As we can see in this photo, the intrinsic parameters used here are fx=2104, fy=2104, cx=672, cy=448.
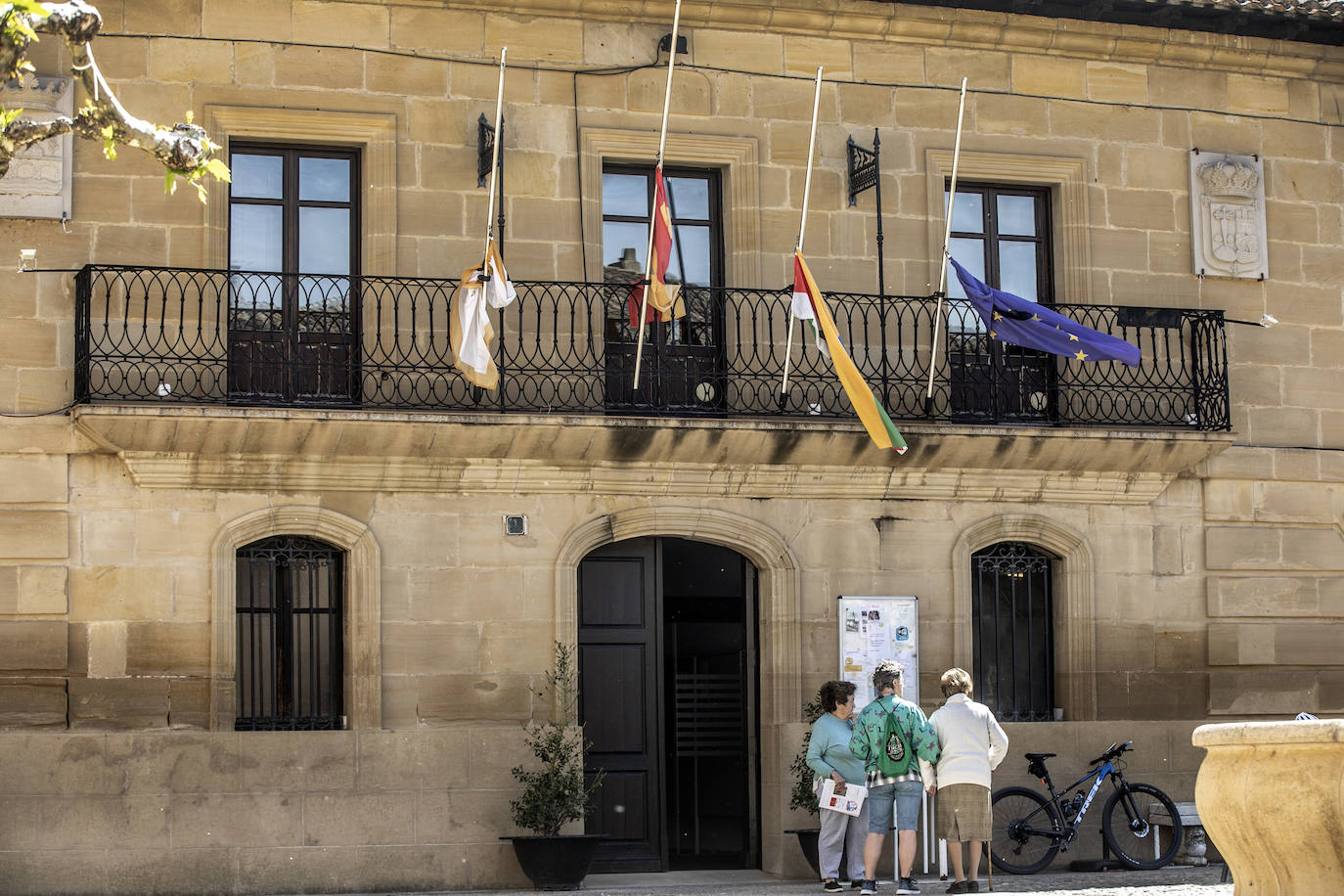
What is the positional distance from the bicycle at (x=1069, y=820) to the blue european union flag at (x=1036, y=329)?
10.1 feet

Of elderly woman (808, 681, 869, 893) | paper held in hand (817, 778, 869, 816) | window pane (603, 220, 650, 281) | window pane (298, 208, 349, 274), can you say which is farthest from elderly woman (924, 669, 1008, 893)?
window pane (298, 208, 349, 274)

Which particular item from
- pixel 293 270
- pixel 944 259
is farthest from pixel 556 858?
pixel 944 259

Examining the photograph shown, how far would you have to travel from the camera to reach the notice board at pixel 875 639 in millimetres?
16516

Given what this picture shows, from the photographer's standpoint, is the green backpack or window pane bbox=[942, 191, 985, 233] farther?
window pane bbox=[942, 191, 985, 233]

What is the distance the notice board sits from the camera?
54.2ft

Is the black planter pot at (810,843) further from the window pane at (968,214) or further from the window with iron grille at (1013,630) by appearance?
the window pane at (968,214)

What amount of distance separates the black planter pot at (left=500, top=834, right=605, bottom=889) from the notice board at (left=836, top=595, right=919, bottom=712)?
2.60 meters

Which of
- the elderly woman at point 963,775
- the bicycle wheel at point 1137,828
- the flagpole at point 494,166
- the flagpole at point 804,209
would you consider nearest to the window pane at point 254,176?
the flagpole at point 494,166

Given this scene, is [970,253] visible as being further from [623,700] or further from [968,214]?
[623,700]

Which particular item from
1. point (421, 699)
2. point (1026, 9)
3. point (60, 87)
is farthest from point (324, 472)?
point (1026, 9)

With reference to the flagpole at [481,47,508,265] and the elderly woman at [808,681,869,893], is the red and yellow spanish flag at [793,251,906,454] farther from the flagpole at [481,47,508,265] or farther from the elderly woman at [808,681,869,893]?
the flagpole at [481,47,508,265]

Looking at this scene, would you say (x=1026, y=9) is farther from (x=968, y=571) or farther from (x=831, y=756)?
(x=831, y=756)

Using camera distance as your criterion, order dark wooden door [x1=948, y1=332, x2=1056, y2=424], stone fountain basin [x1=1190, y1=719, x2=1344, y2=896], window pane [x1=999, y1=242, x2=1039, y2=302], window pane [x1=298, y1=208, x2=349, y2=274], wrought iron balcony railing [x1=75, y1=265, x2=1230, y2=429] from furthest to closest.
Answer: window pane [x1=999, y1=242, x2=1039, y2=302]
dark wooden door [x1=948, y1=332, x2=1056, y2=424]
window pane [x1=298, y1=208, x2=349, y2=274]
wrought iron balcony railing [x1=75, y1=265, x2=1230, y2=429]
stone fountain basin [x1=1190, y1=719, x2=1344, y2=896]

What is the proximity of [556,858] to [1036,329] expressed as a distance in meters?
5.52
